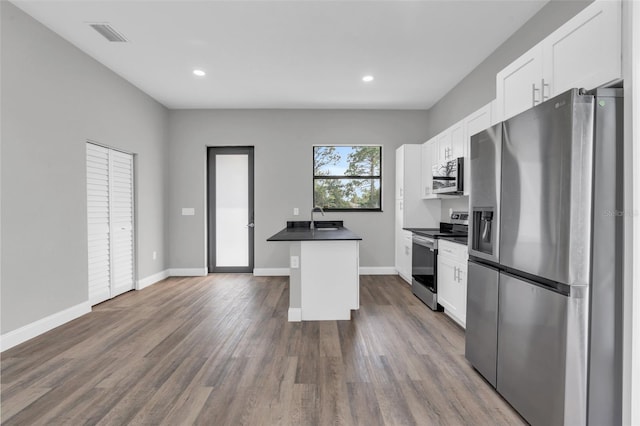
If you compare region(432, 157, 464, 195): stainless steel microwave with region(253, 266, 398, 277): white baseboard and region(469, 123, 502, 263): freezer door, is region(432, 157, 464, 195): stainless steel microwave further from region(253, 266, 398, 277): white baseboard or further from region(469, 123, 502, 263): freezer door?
region(253, 266, 398, 277): white baseboard

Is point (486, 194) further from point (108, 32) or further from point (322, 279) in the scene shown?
point (108, 32)

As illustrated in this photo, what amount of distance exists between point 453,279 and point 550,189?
187cm

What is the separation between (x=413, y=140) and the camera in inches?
221

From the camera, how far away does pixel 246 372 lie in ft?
7.44

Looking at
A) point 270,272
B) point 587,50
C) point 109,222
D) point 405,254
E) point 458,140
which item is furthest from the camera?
point 270,272

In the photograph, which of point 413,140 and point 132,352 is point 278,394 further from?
point 413,140

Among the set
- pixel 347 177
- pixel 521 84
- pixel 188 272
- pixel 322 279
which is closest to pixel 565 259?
pixel 521 84

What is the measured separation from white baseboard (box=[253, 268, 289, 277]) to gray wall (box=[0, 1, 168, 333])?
2534mm

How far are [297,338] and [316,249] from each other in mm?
898

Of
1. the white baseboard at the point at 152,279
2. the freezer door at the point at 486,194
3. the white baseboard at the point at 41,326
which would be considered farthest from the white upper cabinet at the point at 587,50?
the white baseboard at the point at 152,279

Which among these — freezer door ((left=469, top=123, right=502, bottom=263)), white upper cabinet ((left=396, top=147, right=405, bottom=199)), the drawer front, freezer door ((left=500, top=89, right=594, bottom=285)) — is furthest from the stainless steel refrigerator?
white upper cabinet ((left=396, top=147, right=405, bottom=199))

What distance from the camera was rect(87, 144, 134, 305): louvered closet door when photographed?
3.80 m

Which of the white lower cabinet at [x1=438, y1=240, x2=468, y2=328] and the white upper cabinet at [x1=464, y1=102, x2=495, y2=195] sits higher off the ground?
the white upper cabinet at [x1=464, y1=102, x2=495, y2=195]

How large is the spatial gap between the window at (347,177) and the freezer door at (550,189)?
148 inches
